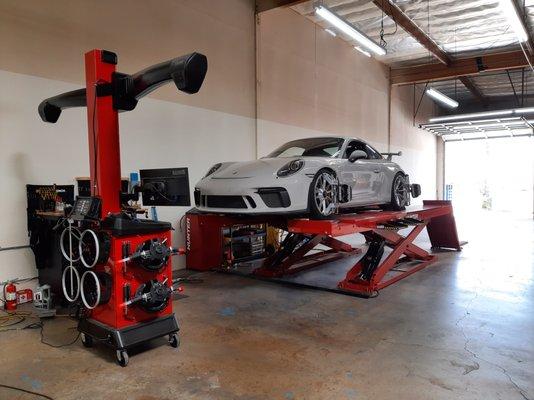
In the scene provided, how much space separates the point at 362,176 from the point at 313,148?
694mm

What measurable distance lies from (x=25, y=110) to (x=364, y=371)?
401 cm

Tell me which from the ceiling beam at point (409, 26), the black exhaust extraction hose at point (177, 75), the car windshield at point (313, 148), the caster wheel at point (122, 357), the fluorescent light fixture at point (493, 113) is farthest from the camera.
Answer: the fluorescent light fixture at point (493, 113)

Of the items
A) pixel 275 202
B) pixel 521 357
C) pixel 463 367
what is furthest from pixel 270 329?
pixel 521 357

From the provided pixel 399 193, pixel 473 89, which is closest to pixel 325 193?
pixel 399 193

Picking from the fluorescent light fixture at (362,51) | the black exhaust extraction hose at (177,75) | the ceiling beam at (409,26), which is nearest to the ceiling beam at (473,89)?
the ceiling beam at (409,26)

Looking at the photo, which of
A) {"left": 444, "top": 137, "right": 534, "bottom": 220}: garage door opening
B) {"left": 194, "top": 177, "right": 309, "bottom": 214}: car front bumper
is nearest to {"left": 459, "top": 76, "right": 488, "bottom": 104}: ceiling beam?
{"left": 444, "top": 137, "right": 534, "bottom": 220}: garage door opening

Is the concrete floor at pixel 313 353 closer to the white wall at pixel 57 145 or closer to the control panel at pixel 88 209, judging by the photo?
the control panel at pixel 88 209

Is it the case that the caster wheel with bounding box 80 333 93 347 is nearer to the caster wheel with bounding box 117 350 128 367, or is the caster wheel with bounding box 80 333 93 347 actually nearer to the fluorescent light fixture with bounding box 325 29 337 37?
the caster wheel with bounding box 117 350 128 367

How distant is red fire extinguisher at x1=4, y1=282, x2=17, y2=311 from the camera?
3814mm

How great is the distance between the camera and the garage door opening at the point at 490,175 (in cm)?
1803

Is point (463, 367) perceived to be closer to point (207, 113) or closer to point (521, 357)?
point (521, 357)

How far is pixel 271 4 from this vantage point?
6.78 meters

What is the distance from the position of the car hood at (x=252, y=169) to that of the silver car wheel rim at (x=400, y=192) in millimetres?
2138

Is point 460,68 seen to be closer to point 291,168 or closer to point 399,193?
point 399,193
